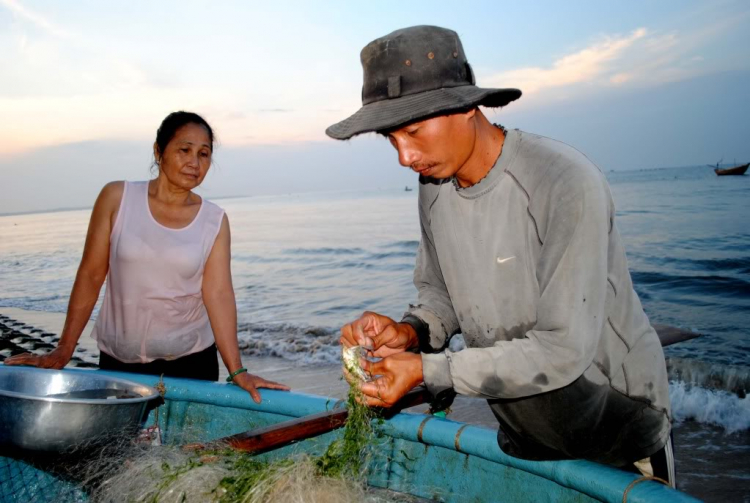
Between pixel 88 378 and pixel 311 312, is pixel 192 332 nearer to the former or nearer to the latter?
pixel 88 378

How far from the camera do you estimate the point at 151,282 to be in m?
3.71

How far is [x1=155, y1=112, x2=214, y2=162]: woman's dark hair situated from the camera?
3.83 m

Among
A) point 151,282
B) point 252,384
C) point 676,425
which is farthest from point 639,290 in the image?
point 151,282

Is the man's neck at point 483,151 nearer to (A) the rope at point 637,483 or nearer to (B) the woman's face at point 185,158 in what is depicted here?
(A) the rope at point 637,483

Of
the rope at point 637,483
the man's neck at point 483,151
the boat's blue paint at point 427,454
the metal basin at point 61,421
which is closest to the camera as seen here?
the man's neck at point 483,151

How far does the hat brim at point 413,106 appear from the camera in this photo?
5.59 ft

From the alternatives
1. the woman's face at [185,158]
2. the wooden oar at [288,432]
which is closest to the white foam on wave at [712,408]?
the wooden oar at [288,432]

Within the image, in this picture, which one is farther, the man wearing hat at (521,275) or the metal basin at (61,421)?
the metal basin at (61,421)

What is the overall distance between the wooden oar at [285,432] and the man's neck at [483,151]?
1160mm

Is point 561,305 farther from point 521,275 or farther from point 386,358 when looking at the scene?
point 386,358

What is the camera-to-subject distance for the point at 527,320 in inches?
76.1

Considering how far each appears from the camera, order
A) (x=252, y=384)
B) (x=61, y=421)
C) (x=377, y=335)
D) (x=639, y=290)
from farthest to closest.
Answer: (x=639, y=290)
(x=252, y=384)
(x=61, y=421)
(x=377, y=335)

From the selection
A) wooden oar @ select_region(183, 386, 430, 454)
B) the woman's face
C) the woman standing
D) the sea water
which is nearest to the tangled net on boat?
wooden oar @ select_region(183, 386, 430, 454)

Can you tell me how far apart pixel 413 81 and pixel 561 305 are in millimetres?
806
